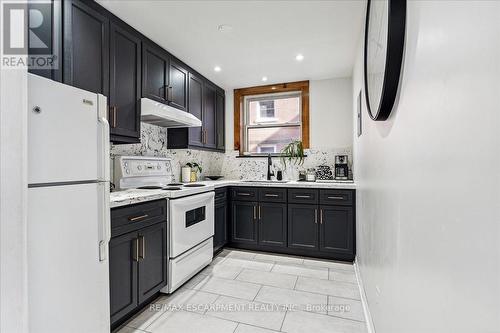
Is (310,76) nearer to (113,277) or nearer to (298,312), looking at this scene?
(298,312)

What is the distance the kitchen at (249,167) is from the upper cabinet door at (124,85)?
2 centimetres

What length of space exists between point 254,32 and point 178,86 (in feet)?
3.72

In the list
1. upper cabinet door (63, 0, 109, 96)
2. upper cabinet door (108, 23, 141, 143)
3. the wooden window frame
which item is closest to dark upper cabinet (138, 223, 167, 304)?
upper cabinet door (108, 23, 141, 143)

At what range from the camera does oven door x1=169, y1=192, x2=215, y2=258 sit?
2.26 meters

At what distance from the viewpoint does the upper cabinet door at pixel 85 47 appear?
1.76 meters

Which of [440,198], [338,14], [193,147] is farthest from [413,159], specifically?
[193,147]

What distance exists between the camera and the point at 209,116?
3.81 metres

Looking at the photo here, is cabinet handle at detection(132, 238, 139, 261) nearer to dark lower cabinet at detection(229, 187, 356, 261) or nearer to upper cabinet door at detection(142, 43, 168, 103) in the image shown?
upper cabinet door at detection(142, 43, 168, 103)

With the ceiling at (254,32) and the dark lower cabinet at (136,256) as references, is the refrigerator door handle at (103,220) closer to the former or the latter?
the dark lower cabinet at (136,256)

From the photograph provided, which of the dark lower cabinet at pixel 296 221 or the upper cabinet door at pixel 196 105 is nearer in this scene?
the dark lower cabinet at pixel 296 221

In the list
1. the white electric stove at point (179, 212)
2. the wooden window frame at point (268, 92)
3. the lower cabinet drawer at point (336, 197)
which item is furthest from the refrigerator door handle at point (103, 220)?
the wooden window frame at point (268, 92)

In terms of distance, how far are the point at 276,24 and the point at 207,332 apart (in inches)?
101

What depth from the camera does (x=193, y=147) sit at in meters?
3.37

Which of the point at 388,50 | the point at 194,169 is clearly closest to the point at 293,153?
the point at 194,169
